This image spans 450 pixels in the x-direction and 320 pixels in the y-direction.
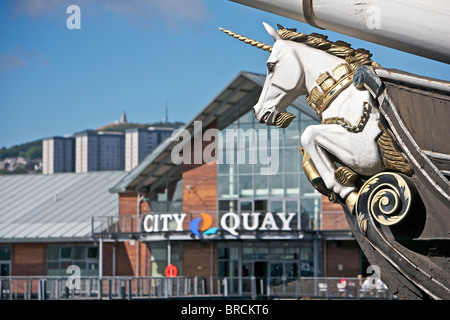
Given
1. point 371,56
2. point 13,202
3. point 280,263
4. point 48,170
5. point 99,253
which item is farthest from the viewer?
point 48,170

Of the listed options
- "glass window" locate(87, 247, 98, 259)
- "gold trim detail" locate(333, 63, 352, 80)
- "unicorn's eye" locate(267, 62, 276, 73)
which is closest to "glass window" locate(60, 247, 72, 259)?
"glass window" locate(87, 247, 98, 259)

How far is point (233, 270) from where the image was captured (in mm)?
43469

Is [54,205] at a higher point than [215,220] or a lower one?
higher

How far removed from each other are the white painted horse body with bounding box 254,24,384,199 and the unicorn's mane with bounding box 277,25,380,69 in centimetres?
5

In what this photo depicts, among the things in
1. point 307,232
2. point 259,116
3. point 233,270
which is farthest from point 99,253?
point 259,116

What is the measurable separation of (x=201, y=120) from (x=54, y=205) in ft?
38.2

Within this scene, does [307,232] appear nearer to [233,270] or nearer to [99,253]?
[233,270]

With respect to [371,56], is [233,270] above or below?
below

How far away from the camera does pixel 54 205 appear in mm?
50531

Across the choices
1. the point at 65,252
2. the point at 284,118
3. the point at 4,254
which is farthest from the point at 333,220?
the point at 284,118

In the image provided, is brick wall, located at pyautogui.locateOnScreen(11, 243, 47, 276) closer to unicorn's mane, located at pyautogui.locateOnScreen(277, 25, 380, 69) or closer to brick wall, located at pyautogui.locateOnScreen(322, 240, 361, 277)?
brick wall, located at pyautogui.locateOnScreen(322, 240, 361, 277)

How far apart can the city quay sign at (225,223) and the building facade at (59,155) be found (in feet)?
321

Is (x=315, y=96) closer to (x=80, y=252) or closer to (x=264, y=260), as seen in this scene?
(x=264, y=260)
